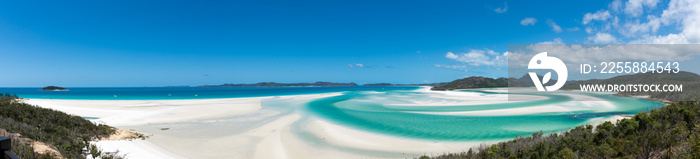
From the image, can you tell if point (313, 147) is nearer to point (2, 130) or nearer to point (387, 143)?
point (387, 143)

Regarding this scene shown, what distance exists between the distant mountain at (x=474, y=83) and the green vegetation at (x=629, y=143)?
90215 millimetres

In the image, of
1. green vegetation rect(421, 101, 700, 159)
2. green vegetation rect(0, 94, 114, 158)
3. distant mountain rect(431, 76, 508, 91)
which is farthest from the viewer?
distant mountain rect(431, 76, 508, 91)

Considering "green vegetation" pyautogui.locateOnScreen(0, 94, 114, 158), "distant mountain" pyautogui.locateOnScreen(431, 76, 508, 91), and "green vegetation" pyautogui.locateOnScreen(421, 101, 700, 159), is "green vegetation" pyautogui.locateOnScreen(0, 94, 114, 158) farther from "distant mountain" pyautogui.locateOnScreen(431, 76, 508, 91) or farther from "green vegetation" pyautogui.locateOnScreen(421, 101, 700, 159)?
"distant mountain" pyautogui.locateOnScreen(431, 76, 508, 91)

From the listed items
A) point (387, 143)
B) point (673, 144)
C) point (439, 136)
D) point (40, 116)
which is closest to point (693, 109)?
point (673, 144)

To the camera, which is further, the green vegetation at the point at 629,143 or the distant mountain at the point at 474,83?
the distant mountain at the point at 474,83

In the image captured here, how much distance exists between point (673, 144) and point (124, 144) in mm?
14957

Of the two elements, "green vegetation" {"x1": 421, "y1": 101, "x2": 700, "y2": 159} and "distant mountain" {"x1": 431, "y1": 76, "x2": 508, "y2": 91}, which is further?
"distant mountain" {"x1": 431, "y1": 76, "x2": 508, "y2": 91}

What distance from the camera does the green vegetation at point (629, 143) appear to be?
16.9ft

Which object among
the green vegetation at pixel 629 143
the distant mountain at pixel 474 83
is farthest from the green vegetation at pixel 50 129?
the distant mountain at pixel 474 83

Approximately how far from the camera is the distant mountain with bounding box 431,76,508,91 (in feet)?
323

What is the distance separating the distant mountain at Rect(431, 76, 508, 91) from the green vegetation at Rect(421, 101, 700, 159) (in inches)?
3552

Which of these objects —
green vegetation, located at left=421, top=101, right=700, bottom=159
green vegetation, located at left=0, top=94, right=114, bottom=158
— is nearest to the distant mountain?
green vegetation, located at left=421, top=101, right=700, bottom=159

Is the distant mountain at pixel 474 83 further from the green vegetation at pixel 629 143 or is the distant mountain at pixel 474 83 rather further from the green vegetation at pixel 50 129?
the green vegetation at pixel 50 129

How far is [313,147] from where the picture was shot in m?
10.5
